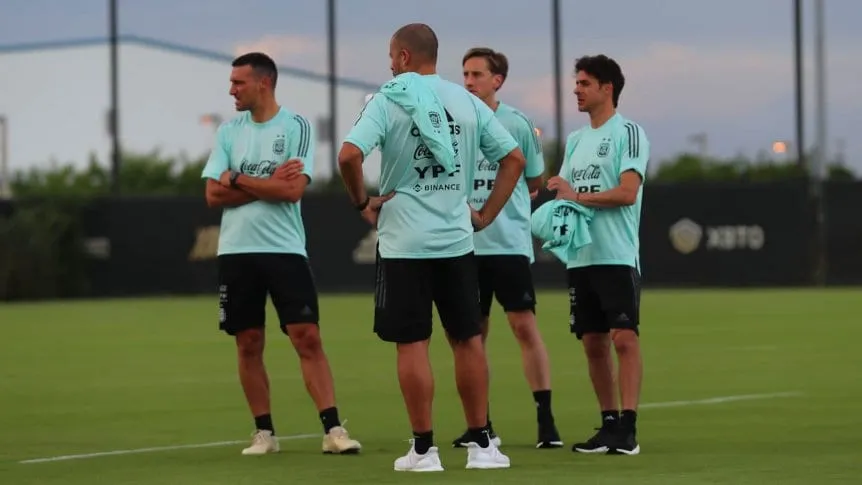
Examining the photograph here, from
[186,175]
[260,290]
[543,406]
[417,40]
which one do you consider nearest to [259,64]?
[260,290]

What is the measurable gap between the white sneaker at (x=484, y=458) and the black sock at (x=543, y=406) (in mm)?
1195

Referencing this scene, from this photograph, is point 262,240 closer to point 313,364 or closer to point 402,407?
point 313,364

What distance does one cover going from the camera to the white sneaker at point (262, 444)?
9.66 m

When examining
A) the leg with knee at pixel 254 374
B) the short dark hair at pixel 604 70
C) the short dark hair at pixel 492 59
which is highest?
the short dark hair at pixel 492 59

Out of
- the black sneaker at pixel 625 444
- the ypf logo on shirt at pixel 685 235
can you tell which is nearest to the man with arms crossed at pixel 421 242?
the black sneaker at pixel 625 444

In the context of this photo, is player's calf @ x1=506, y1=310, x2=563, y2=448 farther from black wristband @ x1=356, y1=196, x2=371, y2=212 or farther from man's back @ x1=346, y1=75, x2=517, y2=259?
black wristband @ x1=356, y1=196, x2=371, y2=212

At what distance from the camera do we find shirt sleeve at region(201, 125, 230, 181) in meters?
9.74

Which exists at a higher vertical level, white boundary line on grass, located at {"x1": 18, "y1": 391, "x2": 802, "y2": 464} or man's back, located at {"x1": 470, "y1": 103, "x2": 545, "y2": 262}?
man's back, located at {"x1": 470, "y1": 103, "x2": 545, "y2": 262}

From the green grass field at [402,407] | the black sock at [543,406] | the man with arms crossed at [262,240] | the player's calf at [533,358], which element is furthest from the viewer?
the player's calf at [533,358]

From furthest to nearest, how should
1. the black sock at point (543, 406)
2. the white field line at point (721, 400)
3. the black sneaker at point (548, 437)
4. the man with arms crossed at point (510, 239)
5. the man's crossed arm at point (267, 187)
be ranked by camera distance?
the white field line at point (721, 400), the man with arms crossed at point (510, 239), the black sock at point (543, 406), the black sneaker at point (548, 437), the man's crossed arm at point (267, 187)

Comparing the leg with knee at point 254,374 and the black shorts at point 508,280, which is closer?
the leg with knee at point 254,374

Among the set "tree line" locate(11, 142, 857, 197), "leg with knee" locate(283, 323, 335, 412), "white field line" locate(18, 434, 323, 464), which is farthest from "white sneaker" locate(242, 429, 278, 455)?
"tree line" locate(11, 142, 857, 197)

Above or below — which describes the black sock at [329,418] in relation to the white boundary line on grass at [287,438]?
above

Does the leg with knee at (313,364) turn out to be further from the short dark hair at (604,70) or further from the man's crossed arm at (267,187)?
the short dark hair at (604,70)
